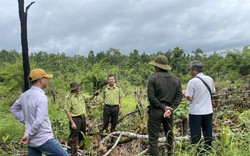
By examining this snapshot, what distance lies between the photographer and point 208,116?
17.6ft

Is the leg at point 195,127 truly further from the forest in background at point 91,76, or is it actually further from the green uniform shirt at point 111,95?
the green uniform shirt at point 111,95

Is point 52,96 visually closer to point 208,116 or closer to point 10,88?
point 10,88

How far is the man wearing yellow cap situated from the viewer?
377 cm

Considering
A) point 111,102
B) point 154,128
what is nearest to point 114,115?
point 111,102

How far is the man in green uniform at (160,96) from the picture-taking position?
16.2ft

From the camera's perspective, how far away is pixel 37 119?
12.3ft

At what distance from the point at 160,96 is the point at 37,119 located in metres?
2.10

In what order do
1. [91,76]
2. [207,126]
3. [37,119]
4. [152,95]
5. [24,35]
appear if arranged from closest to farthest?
[37,119], [152,95], [207,126], [24,35], [91,76]

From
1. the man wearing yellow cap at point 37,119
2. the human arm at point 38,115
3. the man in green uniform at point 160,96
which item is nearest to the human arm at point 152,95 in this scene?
the man in green uniform at point 160,96

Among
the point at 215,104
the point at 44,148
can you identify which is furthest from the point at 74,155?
the point at 215,104

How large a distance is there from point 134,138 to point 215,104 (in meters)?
4.70

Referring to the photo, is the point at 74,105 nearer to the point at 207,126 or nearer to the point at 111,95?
the point at 111,95

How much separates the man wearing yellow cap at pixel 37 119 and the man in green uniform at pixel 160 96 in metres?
1.69

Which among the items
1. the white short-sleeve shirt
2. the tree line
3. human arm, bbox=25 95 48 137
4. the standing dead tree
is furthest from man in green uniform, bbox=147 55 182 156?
the tree line
